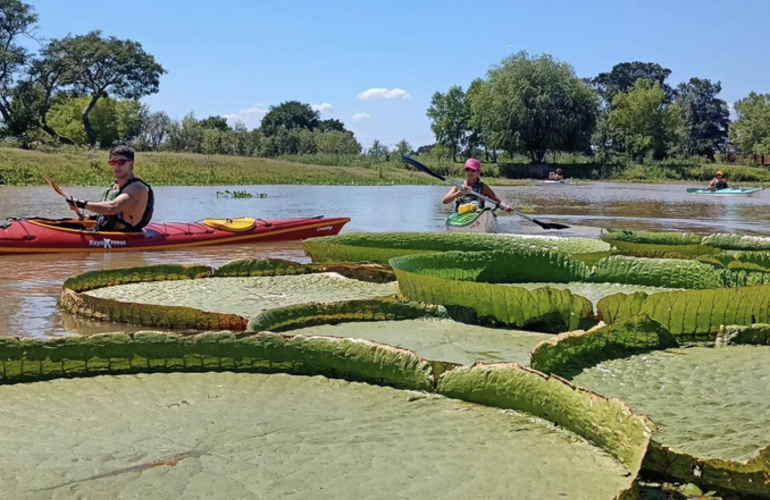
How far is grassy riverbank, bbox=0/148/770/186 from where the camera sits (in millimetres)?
29984

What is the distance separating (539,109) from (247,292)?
48882mm

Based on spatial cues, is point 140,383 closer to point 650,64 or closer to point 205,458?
point 205,458

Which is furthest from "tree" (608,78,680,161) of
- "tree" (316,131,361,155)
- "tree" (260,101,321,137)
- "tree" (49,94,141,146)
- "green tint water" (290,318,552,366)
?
"green tint water" (290,318,552,366)

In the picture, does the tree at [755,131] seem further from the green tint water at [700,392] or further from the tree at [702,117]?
the green tint water at [700,392]

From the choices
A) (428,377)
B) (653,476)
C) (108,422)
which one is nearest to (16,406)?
(108,422)

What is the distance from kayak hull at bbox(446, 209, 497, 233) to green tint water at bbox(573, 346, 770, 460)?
18.5 feet

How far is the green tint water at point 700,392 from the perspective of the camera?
5.95ft

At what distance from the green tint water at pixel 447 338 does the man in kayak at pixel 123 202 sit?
4449mm

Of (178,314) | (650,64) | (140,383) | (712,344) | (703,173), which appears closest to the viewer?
(140,383)

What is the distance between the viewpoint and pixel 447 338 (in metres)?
3.00

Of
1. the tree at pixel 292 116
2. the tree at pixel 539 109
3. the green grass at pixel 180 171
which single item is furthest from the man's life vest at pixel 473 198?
the tree at pixel 292 116

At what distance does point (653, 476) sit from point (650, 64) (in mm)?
115261

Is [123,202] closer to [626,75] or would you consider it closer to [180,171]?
[180,171]

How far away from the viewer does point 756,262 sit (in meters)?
4.52
